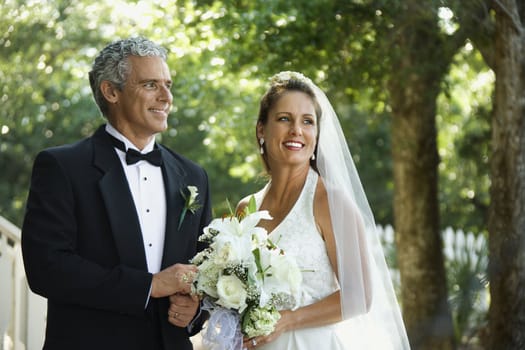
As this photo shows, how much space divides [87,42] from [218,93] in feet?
7.52

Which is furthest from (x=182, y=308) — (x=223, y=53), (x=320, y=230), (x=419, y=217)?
(x=419, y=217)

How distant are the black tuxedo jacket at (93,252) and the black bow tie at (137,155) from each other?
0.04m

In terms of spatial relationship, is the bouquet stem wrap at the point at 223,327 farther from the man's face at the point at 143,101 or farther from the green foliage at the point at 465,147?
the green foliage at the point at 465,147

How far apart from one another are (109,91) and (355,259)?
4.70ft

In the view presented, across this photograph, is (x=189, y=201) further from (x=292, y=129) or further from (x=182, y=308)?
(x=292, y=129)

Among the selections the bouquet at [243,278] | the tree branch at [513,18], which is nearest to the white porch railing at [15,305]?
the bouquet at [243,278]

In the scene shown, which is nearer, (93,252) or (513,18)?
(93,252)

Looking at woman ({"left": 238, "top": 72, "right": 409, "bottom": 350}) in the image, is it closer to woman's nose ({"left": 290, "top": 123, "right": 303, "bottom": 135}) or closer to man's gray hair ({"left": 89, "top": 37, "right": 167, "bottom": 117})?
woman's nose ({"left": 290, "top": 123, "right": 303, "bottom": 135})

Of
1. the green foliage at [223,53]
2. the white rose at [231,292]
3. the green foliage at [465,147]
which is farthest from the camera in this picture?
the green foliage at [465,147]

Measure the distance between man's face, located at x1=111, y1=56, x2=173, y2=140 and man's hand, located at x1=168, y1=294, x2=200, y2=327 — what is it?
796mm

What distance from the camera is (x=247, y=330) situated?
3.03m

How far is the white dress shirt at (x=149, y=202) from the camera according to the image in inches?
130

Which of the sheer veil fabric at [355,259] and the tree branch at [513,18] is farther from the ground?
the tree branch at [513,18]

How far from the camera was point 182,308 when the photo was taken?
321 centimetres
